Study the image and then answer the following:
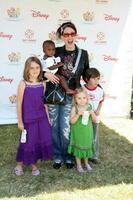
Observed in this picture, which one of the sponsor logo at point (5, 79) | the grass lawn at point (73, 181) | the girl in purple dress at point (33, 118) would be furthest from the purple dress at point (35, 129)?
the sponsor logo at point (5, 79)

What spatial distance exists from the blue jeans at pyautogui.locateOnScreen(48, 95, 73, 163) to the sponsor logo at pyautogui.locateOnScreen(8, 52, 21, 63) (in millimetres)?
2779

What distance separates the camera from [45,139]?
559 cm

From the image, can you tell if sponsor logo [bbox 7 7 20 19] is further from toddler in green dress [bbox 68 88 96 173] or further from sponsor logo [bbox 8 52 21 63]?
toddler in green dress [bbox 68 88 96 173]

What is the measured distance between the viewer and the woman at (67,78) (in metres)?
5.47

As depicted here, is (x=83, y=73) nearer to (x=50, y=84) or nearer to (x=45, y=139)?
(x=50, y=84)

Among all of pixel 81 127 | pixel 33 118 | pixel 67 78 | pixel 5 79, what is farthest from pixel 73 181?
pixel 5 79

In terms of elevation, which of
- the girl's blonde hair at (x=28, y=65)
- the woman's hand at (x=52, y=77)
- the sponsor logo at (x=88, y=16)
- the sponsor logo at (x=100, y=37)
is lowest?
the sponsor logo at (x=100, y=37)

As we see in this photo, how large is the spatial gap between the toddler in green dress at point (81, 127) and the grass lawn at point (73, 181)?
0.83ft

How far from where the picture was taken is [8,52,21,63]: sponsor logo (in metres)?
8.24

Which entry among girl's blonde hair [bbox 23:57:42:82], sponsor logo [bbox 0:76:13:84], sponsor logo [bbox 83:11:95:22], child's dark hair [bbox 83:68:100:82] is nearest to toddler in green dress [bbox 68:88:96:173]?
child's dark hair [bbox 83:68:100:82]

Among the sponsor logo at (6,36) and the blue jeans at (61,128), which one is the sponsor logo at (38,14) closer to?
the sponsor logo at (6,36)

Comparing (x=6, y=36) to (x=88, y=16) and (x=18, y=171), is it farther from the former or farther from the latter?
(x=18, y=171)

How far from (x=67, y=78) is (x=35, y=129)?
0.70 m

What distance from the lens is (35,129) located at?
554cm
